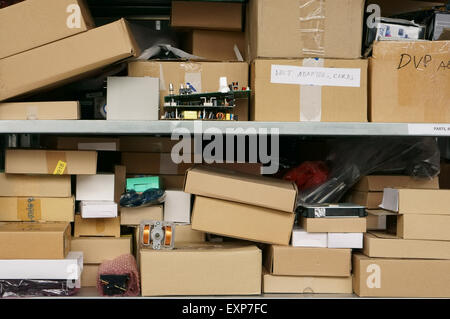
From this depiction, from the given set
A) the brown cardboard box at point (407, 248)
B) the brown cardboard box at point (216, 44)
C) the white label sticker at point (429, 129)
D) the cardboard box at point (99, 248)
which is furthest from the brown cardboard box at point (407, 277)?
the brown cardboard box at point (216, 44)

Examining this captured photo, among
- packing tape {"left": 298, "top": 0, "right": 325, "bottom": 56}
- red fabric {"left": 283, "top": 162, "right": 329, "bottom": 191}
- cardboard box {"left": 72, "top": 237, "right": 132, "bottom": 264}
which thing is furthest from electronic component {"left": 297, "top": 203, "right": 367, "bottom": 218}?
cardboard box {"left": 72, "top": 237, "right": 132, "bottom": 264}

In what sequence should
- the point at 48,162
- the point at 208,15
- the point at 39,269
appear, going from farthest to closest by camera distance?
the point at 208,15 → the point at 48,162 → the point at 39,269

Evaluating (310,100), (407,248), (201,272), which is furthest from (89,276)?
(407,248)

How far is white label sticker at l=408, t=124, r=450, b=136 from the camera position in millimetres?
1253

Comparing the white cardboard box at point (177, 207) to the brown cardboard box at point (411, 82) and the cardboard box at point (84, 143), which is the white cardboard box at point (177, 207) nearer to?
the cardboard box at point (84, 143)

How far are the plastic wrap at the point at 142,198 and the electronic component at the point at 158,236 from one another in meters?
0.08

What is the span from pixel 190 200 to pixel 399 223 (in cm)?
72

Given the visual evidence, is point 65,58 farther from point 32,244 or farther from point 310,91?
point 310,91

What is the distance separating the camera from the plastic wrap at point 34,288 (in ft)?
4.07

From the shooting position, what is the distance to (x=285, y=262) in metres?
1.31

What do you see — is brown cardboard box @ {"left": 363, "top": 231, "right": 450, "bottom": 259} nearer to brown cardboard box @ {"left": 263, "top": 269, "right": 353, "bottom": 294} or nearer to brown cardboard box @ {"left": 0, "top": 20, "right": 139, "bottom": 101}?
brown cardboard box @ {"left": 263, "top": 269, "right": 353, "bottom": 294}

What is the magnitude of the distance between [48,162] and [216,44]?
0.76 m

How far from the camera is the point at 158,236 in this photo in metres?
1.33

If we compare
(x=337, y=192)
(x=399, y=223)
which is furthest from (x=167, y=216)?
(x=399, y=223)
